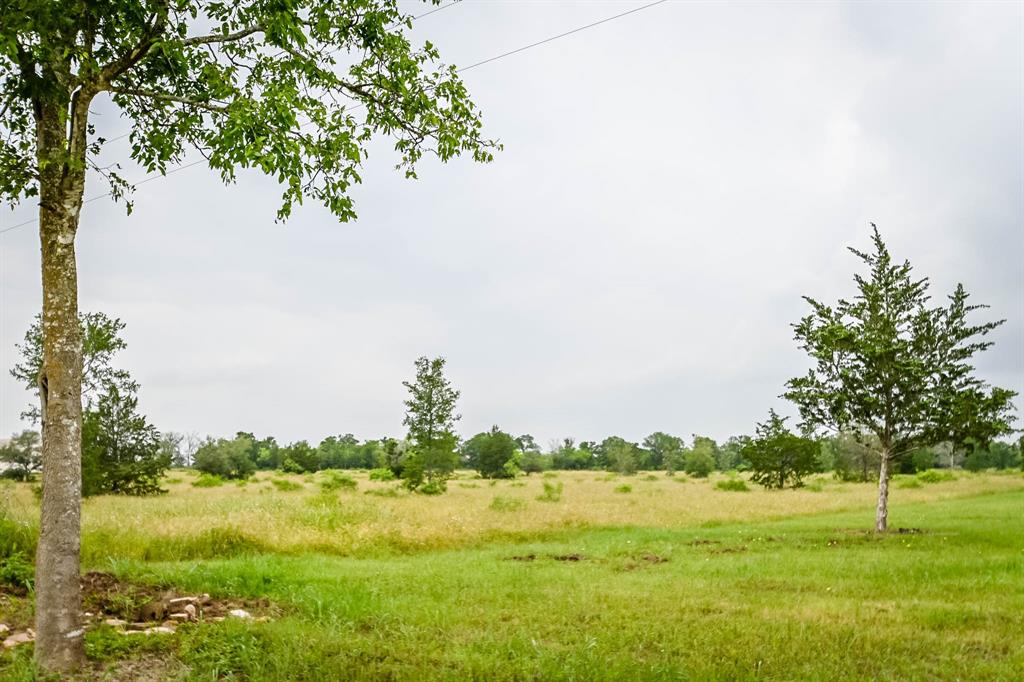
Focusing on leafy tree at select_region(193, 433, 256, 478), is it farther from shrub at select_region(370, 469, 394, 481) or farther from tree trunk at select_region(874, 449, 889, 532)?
tree trunk at select_region(874, 449, 889, 532)

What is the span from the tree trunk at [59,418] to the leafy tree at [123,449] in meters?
34.8

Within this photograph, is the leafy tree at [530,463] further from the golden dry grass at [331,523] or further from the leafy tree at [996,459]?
the golden dry grass at [331,523]

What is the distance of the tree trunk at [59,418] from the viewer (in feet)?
19.7

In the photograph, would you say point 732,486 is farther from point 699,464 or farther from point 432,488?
point 699,464

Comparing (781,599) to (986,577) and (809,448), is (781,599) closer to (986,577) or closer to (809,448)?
(986,577)

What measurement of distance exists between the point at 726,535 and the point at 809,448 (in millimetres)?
34227

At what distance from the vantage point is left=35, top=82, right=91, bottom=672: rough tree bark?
601 centimetres

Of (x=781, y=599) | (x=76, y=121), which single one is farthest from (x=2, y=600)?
(x=781, y=599)

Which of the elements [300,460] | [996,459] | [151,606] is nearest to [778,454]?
[151,606]

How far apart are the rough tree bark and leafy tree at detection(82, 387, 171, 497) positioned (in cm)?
3483

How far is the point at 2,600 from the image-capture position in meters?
8.54

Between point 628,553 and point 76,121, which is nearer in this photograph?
point 76,121

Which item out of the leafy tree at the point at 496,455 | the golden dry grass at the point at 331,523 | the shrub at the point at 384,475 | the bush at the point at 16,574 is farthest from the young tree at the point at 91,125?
the leafy tree at the point at 496,455

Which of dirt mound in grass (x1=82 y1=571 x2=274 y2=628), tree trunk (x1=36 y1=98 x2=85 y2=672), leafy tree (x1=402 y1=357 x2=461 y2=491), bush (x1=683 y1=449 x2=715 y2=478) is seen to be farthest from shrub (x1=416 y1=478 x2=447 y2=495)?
bush (x1=683 y1=449 x2=715 y2=478)
